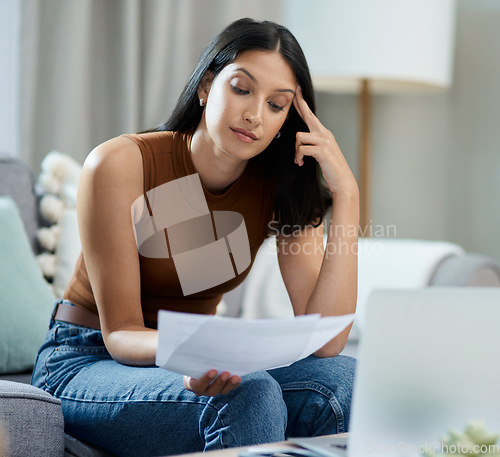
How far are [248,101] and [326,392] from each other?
502 millimetres

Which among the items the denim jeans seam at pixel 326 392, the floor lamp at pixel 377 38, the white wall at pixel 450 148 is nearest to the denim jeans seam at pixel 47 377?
the denim jeans seam at pixel 326 392

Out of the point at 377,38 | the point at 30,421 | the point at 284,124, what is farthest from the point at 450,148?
the point at 30,421

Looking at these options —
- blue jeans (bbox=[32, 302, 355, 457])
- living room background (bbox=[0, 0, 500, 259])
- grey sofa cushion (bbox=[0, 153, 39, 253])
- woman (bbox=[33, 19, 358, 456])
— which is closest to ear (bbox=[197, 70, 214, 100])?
woman (bbox=[33, 19, 358, 456])

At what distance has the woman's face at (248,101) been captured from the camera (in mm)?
1221

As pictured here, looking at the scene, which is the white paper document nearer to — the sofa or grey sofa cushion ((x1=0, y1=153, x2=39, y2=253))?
the sofa

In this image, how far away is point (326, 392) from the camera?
43.4 inches

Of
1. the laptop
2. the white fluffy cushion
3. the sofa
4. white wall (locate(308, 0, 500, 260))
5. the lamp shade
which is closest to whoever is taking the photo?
the laptop

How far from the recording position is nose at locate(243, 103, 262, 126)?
1.21 meters

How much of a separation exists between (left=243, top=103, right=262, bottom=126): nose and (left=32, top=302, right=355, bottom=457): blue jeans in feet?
1.38

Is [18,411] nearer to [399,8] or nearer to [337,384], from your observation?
[337,384]

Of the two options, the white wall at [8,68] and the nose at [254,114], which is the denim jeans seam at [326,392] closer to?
the nose at [254,114]

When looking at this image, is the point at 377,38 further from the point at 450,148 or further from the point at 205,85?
the point at 205,85

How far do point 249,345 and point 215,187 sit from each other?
0.63 m

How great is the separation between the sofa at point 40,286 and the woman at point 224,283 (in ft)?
0.20
